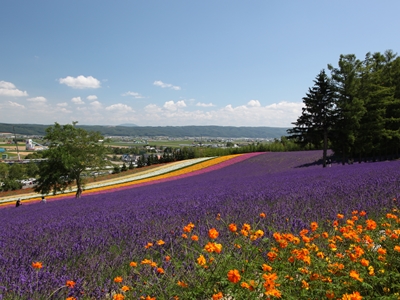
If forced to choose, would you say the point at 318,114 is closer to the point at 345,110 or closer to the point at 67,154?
the point at 345,110

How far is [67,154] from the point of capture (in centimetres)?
2027

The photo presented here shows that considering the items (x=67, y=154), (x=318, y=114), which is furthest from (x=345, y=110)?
(x=67, y=154)

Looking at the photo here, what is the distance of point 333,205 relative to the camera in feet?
15.3

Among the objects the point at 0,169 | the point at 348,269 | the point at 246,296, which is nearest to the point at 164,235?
the point at 246,296

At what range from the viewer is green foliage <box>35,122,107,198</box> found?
20.7 metres

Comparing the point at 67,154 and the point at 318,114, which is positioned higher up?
the point at 318,114

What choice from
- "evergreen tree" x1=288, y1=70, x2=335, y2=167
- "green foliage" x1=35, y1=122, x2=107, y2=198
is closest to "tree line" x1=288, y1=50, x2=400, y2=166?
"evergreen tree" x1=288, y1=70, x2=335, y2=167

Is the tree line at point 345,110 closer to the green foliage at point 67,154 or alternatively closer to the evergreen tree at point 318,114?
the evergreen tree at point 318,114

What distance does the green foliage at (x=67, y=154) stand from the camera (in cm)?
2067

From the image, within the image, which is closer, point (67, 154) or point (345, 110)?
point (67, 154)

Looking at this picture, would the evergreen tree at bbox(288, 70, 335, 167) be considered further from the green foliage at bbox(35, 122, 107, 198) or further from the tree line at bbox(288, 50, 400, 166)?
the green foliage at bbox(35, 122, 107, 198)

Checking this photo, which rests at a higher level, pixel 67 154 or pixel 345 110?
pixel 345 110

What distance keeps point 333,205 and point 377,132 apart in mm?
23751

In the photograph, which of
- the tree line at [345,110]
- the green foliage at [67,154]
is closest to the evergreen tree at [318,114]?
the tree line at [345,110]
